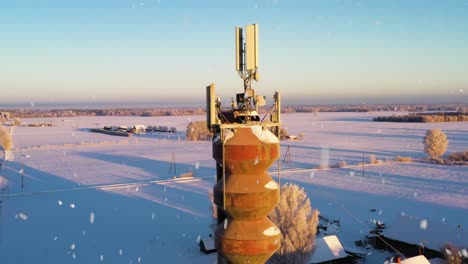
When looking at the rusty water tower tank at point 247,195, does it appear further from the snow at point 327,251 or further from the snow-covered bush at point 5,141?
the snow-covered bush at point 5,141

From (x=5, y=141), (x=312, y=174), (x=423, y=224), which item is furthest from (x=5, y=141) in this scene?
(x=423, y=224)

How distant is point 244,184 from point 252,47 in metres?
1.62

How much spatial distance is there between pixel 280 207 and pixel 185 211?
584 inches

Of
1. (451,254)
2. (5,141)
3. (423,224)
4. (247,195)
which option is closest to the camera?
(247,195)

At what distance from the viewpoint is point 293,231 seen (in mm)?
18547

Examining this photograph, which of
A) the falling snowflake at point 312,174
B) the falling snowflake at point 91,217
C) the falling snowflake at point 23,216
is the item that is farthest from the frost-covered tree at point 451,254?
the falling snowflake at point 23,216

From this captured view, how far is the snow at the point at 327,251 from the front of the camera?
2042 centimetres

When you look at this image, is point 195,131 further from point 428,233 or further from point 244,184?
point 244,184

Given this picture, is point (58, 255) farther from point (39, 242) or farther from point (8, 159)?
point (8, 159)

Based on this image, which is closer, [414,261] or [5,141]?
[414,261]

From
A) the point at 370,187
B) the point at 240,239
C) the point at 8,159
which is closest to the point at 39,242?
the point at 240,239

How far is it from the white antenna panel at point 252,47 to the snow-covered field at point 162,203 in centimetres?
1968

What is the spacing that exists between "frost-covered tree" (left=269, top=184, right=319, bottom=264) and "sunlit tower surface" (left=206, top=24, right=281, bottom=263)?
14807 mm

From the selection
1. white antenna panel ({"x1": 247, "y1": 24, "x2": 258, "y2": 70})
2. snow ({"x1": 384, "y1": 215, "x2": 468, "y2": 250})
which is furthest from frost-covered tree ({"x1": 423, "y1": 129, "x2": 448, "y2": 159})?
white antenna panel ({"x1": 247, "y1": 24, "x2": 258, "y2": 70})
